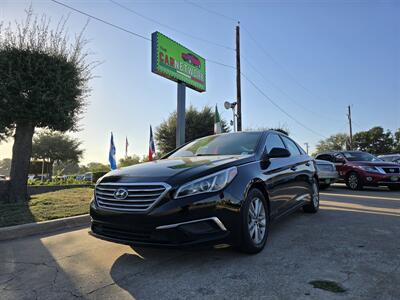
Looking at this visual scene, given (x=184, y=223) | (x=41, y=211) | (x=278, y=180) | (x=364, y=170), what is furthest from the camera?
(x=364, y=170)

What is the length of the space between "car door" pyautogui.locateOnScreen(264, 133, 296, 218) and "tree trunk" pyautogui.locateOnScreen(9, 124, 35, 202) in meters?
6.97

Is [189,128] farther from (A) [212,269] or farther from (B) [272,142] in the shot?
(A) [212,269]

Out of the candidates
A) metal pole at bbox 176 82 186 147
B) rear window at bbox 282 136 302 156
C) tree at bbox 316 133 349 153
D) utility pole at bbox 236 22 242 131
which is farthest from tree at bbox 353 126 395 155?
rear window at bbox 282 136 302 156

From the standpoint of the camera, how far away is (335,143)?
80.6m

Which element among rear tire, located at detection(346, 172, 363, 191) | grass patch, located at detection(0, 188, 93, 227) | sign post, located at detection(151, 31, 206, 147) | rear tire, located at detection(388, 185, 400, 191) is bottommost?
grass patch, located at detection(0, 188, 93, 227)

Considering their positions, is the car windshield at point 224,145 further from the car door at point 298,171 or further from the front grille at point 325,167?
the front grille at point 325,167

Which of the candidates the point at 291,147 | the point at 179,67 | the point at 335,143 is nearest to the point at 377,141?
the point at 335,143

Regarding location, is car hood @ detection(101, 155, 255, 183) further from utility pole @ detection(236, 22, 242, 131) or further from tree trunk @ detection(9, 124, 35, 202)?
utility pole @ detection(236, 22, 242, 131)

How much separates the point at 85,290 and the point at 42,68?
23.7 ft

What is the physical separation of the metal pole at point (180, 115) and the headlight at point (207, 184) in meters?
8.92

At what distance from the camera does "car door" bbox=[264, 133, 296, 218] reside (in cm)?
418

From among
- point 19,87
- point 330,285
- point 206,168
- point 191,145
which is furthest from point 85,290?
point 19,87

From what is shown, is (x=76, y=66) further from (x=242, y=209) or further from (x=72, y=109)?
(x=242, y=209)

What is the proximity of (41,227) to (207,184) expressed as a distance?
359 centimetres
